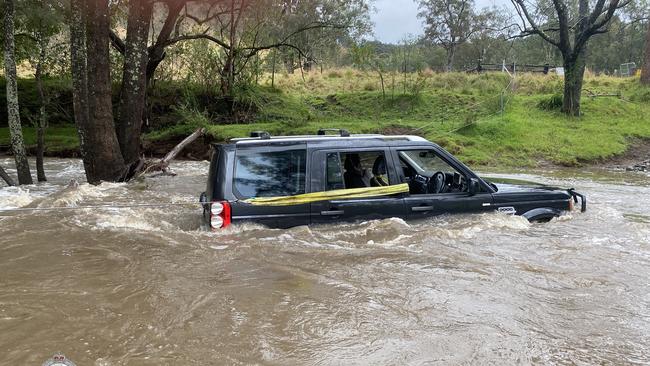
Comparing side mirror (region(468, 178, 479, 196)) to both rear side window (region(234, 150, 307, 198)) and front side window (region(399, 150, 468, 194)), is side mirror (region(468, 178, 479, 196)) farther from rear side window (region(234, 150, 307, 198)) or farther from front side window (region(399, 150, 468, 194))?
rear side window (region(234, 150, 307, 198))

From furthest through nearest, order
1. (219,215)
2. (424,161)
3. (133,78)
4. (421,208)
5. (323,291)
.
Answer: (133,78) → (424,161) → (421,208) → (219,215) → (323,291)

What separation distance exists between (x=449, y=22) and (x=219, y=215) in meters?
51.0

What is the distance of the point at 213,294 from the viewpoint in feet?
16.4

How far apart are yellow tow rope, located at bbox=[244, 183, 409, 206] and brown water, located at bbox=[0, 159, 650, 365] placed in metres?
0.33

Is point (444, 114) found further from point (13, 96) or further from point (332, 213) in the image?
point (332, 213)

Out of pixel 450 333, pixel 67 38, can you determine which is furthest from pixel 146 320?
pixel 67 38

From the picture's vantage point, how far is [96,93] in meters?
11.5

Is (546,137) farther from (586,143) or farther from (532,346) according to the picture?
(532,346)

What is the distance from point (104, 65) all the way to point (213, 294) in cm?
817

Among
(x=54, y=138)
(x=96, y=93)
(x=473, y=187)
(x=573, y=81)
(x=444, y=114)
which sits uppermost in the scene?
(x=573, y=81)

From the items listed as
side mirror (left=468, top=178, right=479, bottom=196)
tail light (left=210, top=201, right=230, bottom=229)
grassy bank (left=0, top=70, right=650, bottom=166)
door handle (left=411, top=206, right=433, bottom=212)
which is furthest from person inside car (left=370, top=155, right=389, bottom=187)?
grassy bank (left=0, top=70, right=650, bottom=166)

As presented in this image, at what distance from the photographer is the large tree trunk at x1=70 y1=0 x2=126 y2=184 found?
1130 cm

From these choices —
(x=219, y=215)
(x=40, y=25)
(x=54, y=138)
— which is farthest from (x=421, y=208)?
(x=54, y=138)

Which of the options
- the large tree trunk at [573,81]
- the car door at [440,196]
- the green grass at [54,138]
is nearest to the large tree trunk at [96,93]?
the car door at [440,196]
